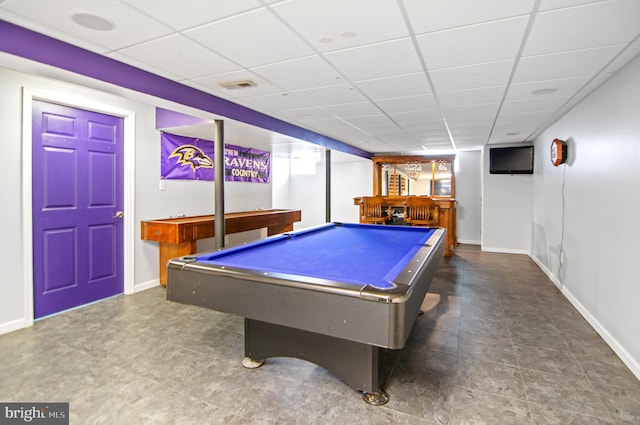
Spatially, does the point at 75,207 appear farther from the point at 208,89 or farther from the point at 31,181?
the point at 208,89

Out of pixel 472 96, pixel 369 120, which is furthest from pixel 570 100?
pixel 369 120

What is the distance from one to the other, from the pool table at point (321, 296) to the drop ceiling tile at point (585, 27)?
1599mm

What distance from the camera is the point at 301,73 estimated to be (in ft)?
9.46

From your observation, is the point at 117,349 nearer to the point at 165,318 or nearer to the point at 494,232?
the point at 165,318

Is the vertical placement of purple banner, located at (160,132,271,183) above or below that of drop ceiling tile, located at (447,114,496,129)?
below

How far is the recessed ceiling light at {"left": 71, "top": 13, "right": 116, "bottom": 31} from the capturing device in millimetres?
1943

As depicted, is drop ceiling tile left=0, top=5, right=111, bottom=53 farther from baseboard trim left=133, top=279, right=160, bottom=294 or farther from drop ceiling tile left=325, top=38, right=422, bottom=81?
baseboard trim left=133, top=279, right=160, bottom=294

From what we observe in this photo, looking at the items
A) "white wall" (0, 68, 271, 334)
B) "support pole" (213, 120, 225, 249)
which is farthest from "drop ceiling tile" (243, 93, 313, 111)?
"white wall" (0, 68, 271, 334)

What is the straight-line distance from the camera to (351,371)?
2.03 m

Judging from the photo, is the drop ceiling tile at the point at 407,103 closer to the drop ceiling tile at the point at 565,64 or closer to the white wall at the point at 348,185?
the drop ceiling tile at the point at 565,64

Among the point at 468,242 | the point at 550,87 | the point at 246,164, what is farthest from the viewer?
the point at 468,242

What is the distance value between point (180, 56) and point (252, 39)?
0.70m

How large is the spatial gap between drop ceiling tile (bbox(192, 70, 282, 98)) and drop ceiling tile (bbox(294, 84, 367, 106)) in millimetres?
330

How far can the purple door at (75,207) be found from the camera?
326cm
